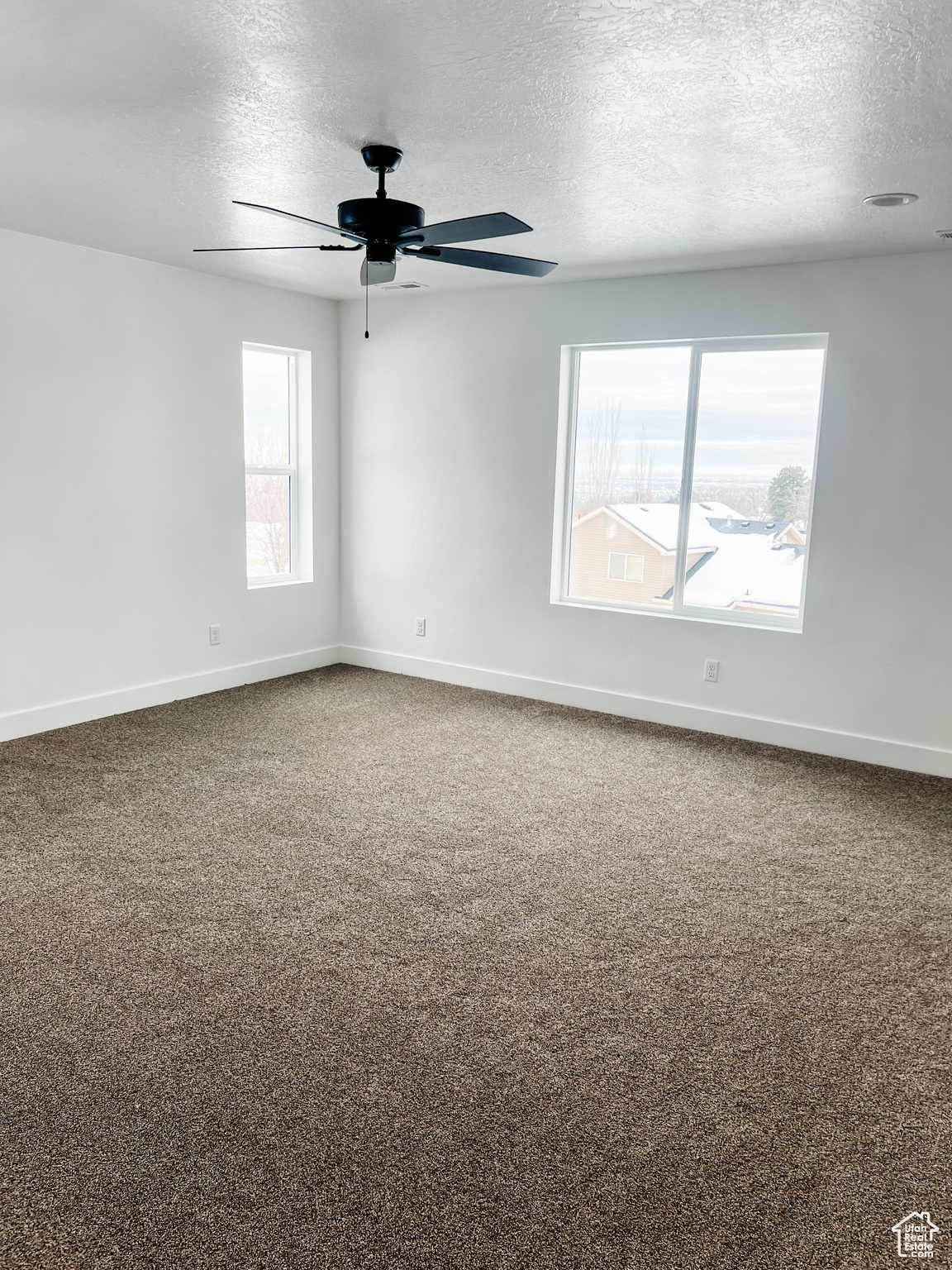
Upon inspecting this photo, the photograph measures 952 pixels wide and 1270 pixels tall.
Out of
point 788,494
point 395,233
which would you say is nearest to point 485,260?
point 395,233

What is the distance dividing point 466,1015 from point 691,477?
3.35 meters

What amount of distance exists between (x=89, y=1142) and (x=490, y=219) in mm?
2554

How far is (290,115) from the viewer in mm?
2568

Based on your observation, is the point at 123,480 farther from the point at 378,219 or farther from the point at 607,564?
the point at 607,564

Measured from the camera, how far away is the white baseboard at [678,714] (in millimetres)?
4258

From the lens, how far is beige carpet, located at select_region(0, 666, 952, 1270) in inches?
65.9

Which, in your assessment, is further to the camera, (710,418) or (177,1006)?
(710,418)

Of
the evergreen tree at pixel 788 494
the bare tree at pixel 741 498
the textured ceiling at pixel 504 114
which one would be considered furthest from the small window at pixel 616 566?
the textured ceiling at pixel 504 114

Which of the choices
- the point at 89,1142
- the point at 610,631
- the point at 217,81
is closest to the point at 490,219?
the point at 217,81

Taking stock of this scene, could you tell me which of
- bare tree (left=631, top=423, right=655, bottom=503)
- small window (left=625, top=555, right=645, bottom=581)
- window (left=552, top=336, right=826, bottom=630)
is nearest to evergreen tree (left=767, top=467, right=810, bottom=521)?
window (left=552, top=336, right=826, bottom=630)

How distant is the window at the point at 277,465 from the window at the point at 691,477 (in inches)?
72.7

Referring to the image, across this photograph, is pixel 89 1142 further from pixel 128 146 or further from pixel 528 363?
pixel 528 363

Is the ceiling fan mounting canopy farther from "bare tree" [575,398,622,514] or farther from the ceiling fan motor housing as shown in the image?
"bare tree" [575,398,622,514]

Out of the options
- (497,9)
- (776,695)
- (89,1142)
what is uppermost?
(497,9)
